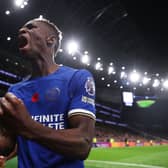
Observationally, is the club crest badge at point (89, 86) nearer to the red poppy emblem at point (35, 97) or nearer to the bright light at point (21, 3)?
the red poppy emblem at point (35, 97)

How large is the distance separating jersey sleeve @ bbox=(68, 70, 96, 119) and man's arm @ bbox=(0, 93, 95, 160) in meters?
0.11

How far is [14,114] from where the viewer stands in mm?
1572

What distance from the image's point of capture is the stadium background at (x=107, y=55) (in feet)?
84.6

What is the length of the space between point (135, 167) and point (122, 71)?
137 ft

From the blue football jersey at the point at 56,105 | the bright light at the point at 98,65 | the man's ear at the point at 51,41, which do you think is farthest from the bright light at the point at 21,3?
the blue football jersey at the point at 56,105

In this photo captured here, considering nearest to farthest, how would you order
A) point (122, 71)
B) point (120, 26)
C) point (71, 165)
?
1. point (71, 165)
2. point (120, 26)
3. point (122, 71)

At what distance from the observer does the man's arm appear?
1585 mm

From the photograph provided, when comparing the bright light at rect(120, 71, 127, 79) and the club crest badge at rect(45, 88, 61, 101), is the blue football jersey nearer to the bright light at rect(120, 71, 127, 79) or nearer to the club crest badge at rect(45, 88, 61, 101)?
the club crest badge at rect(45, 88, 61, 101)

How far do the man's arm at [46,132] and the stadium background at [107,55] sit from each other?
13.0m

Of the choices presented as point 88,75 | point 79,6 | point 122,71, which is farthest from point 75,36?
point 88,75

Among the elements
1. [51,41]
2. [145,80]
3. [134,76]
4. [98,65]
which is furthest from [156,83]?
[51,41]

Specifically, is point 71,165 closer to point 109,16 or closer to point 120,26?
point 109,16

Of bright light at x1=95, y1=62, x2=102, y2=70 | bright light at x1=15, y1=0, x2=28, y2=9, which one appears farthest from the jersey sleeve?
bright light at x1=95, y1=62, x2=102, y2=70

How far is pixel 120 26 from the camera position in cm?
4275
